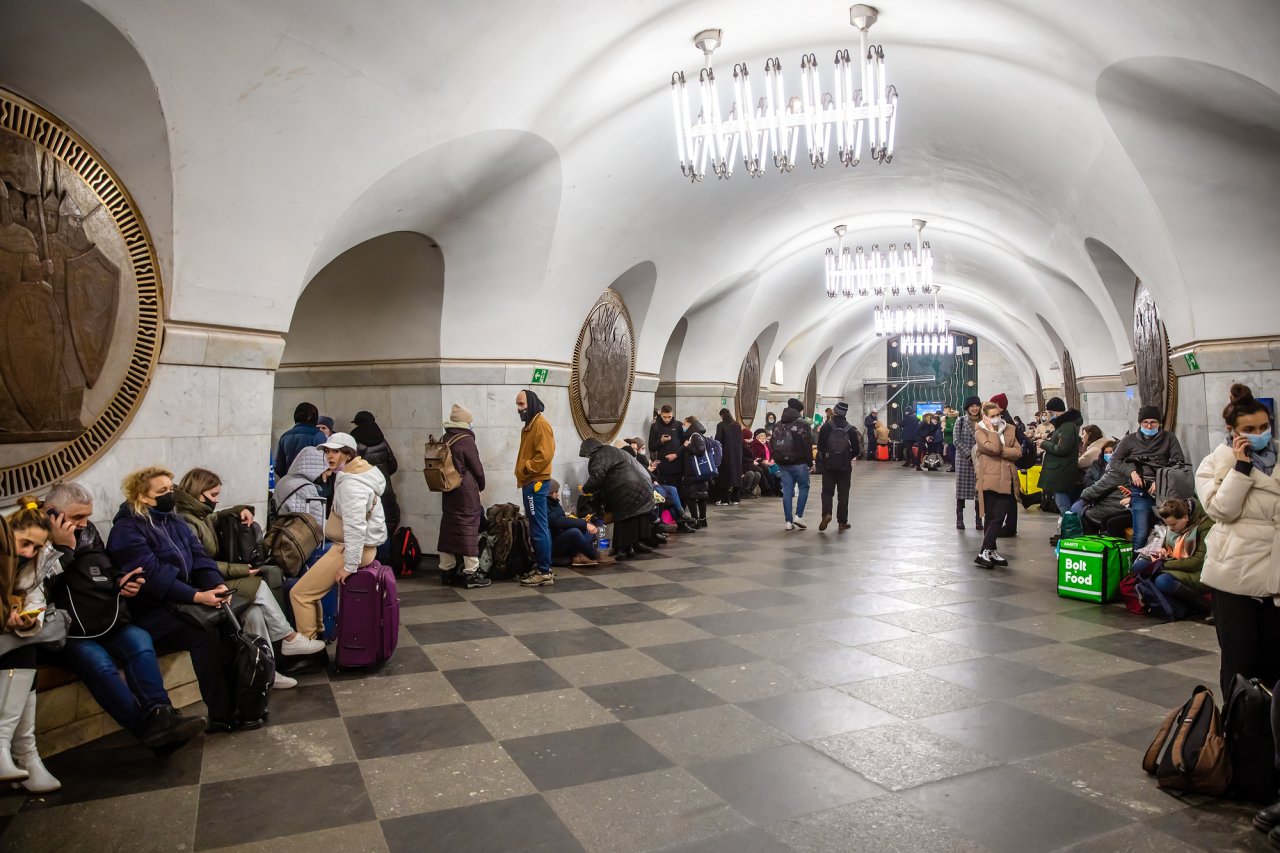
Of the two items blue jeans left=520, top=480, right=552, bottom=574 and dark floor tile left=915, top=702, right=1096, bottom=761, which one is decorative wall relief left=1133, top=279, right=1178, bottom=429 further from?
blue jeans left=520, top=480, right=552, bottom=574

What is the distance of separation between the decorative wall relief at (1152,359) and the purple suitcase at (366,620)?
7.32 m

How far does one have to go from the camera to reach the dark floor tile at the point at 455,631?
5.25 m

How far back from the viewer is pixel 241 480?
534 cm

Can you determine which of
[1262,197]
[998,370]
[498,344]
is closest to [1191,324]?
[1262,197]

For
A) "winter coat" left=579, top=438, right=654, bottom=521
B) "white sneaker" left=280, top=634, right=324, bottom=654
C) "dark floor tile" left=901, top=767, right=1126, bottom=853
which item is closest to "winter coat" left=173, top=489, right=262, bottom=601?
"white sneaker" left=280, top=634, right=324, bottom=654

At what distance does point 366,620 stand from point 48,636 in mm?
1492

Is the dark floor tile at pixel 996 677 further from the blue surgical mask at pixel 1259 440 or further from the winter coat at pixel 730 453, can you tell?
the winter coat at pixel 730 453

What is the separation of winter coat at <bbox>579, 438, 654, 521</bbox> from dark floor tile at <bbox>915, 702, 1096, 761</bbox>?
178 inches

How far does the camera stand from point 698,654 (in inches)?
193

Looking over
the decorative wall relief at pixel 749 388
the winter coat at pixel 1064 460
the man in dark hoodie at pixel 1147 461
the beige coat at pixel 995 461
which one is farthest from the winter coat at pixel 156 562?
the decorative wall relief at pixel 749 388

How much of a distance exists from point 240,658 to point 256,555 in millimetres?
973

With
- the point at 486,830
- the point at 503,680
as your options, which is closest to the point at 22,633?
the point at 486,830

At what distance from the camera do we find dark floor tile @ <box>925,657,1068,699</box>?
426 cm

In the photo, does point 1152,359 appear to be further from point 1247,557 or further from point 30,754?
point 30,754
